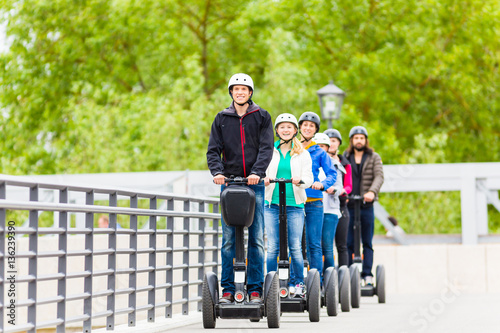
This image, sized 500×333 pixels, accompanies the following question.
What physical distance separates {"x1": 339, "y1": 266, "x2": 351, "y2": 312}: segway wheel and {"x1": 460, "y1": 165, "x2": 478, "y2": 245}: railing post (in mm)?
7110

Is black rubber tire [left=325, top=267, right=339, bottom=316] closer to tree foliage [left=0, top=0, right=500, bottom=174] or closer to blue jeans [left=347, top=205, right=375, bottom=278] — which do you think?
blue jeans [left=347, top=205, right=375, bottom=278]

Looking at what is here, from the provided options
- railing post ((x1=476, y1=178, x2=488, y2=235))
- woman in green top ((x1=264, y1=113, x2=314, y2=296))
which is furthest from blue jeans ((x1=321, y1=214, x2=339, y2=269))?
railing post ((x1=476, y1=178, x2=488, y2=235))

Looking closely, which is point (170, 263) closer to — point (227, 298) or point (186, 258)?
point (186, 258)

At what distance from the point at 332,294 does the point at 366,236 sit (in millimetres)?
2555

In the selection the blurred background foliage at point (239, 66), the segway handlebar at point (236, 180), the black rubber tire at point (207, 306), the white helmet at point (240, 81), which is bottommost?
the black rubber tire at point (207, 306)

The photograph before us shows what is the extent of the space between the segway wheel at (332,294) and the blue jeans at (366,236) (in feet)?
7.66

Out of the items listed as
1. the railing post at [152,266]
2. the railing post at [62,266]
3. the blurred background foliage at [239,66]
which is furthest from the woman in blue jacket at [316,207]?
the blurred background foliage at [239,66]

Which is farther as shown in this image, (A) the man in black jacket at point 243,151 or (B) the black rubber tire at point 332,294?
(B) the black rubber tire at point 332,294

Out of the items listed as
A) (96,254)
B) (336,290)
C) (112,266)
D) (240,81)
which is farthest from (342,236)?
(96,254)

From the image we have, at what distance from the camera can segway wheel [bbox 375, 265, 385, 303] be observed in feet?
42.8

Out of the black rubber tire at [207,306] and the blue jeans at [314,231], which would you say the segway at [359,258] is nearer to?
the blue jeans at [314,231]

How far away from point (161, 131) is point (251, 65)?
6055 mm

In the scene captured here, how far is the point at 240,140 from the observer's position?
902 centimetres

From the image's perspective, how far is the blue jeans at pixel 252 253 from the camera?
29.5ft
